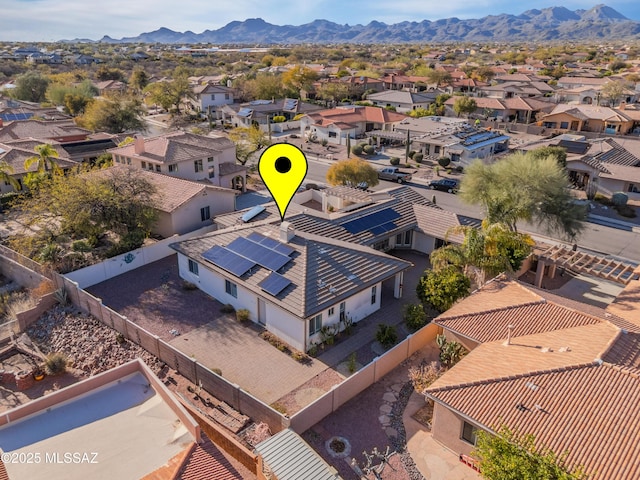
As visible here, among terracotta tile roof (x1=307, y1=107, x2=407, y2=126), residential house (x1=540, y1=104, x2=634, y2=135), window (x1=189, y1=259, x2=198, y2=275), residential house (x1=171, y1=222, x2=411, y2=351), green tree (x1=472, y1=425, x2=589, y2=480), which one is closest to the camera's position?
green tree (x1=472, y1=425, x2=589, y2=480)

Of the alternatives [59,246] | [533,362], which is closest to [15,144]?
[59,246]

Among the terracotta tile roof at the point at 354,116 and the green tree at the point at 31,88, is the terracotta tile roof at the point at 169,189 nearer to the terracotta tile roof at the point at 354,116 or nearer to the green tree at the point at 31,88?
the terracotta tile roof at the point at 354,116

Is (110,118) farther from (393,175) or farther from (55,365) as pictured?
(55,365)

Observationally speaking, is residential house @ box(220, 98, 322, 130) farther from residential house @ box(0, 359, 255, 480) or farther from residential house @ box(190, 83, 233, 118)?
residential house @ box(0, 359, 255, 480)

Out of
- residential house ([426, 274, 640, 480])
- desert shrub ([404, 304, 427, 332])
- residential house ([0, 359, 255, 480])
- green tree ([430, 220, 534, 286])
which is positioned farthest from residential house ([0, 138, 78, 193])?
residential house ([426, 274, 640, 480])

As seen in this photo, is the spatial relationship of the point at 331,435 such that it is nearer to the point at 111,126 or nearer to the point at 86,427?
the point at 86,427

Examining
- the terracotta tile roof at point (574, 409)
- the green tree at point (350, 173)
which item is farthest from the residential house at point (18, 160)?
the terracotta tile roof at point (574, 409)

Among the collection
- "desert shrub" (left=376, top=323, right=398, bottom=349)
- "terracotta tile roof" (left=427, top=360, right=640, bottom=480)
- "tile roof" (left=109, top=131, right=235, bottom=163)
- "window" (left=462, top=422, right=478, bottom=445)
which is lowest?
"desert shrub" (left=376, top=323, right=398, bottom=349)
